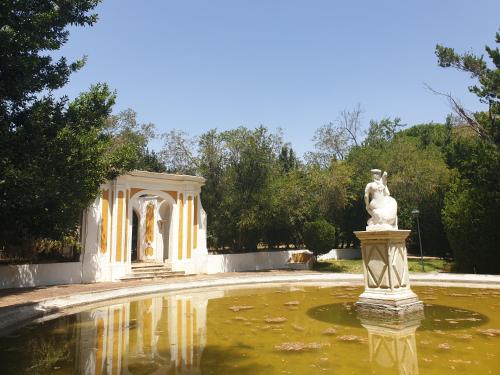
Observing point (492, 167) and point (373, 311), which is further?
point (492, 167)

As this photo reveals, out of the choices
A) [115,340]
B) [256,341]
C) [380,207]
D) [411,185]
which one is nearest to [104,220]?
[115,340]

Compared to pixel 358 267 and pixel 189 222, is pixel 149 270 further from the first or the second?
pixel 358 267

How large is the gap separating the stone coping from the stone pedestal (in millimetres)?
6993

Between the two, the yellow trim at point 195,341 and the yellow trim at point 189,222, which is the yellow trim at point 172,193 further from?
the yellow trim at point 195,341

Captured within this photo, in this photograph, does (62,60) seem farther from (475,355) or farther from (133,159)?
(475,355)

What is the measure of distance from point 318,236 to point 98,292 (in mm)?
14735

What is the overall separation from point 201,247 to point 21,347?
587 inches

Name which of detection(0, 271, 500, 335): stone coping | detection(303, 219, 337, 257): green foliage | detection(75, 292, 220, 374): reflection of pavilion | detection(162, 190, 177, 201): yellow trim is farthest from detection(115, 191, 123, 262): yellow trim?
detection(303, 219, 337, 257): green foliage

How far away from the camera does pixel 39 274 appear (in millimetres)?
16031

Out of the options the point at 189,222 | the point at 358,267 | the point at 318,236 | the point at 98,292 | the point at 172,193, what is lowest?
the point at 358,267

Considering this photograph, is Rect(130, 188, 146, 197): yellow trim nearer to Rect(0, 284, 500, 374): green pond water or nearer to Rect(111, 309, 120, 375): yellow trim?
Rect(0, 284, 500, 374): green pond water

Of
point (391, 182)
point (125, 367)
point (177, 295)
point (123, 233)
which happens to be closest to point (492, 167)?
point (391, 182)

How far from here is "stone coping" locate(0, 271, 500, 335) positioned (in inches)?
384

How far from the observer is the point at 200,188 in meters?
22.4
